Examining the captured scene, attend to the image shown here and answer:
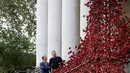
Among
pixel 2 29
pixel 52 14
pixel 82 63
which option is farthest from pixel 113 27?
pixel 2 29

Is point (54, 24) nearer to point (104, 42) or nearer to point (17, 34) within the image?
point (104, 42)

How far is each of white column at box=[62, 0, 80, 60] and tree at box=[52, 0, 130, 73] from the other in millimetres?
1937

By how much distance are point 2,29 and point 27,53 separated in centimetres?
354

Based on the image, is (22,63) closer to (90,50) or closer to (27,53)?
(27,53)

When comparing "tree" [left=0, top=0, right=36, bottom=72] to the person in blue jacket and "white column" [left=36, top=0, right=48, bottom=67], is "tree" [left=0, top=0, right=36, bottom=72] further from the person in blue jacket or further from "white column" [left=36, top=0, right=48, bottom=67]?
the person in blue jacket

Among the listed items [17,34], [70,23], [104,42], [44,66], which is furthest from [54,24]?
[17,34]

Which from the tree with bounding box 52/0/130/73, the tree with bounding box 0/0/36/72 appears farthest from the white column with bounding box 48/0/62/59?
the tree with bounding box 0/0/36/72

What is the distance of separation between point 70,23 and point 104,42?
331 cm

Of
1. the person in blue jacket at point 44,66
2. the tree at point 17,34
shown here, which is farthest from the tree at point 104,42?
the tree at point 17,34

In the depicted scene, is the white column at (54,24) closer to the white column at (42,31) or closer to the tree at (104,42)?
the white column at (42,31)

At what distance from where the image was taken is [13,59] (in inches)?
1252

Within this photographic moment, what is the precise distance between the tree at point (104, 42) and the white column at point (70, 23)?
6.35 feet

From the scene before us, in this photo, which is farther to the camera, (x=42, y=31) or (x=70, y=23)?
(x=42, y=31)

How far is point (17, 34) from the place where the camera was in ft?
112
